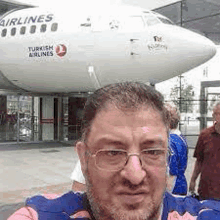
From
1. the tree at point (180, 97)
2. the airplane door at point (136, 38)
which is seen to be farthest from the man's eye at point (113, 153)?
the tree at point (180, 97)

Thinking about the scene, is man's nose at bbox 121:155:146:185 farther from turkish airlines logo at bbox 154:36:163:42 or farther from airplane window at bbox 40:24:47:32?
airplane window at bbox 40:24:47:32

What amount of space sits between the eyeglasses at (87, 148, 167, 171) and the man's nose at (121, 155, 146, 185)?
0.01 m

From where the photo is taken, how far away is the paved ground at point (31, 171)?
6.02m

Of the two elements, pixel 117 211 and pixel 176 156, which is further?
pixel 176 156

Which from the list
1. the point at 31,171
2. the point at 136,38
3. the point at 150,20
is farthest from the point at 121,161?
the point at 150,20

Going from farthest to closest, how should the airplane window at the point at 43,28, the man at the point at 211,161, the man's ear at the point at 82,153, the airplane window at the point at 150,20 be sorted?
the airplane window at the point at 43,28 < the airplane window at the point at 150,20 < the man at the point at 211,161 < the man's ear at the point at 82,153

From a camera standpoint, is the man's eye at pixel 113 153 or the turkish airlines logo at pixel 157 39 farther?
the turkish airlines logo at pixel 157 39

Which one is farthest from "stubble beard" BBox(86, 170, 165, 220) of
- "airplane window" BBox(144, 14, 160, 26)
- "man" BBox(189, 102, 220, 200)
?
"airplane window" BBox(144, 14, 160, 26)

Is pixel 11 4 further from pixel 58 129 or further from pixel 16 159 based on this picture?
pixel 16 159

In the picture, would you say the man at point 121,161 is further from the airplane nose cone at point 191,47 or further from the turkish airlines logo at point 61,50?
the turkish airlines logo at point 61,50

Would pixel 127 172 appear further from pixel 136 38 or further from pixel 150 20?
pixel 150 20

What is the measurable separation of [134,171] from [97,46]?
944 centimetres

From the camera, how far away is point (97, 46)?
10117 mm

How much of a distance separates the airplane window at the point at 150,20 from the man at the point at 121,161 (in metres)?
9.47
